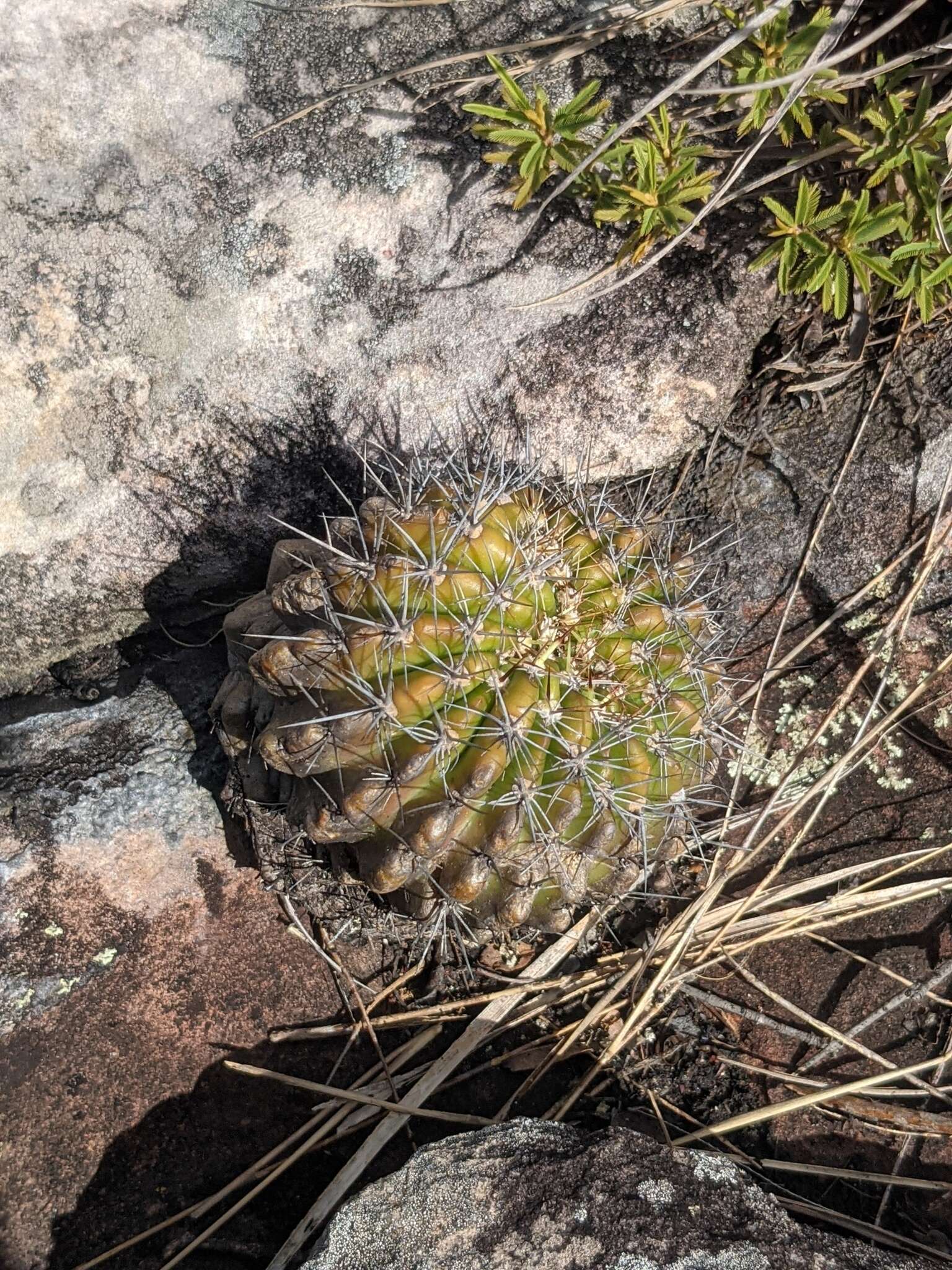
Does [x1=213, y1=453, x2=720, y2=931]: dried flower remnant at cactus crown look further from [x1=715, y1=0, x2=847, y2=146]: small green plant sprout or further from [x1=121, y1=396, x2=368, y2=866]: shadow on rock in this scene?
[x1=715, y1=0, x2=847, y2=146]: small green plant sprout

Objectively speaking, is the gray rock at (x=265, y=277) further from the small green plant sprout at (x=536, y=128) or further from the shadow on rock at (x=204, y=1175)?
the shadow on rock at (x=204, y=1175)

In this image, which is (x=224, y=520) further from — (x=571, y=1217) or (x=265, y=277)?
(x=571, y=1217)

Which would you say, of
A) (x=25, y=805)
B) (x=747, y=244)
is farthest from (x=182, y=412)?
(x=747, y=244)

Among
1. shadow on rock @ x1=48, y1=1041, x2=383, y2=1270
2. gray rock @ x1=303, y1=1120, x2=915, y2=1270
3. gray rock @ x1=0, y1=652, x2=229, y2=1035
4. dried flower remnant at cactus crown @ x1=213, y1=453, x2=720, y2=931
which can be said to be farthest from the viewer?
gray rock @ x1=0, y1=652, x2=229, y2=1035

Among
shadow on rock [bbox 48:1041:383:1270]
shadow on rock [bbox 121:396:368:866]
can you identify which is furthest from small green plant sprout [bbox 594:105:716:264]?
shadow on rock [bbox 48:1041:383:1270]

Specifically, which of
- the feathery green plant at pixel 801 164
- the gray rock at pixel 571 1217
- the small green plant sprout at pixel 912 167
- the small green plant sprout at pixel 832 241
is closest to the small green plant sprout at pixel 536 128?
the feathery green plant at pixel 801 164

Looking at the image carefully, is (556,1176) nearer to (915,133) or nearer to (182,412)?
(182,412)
